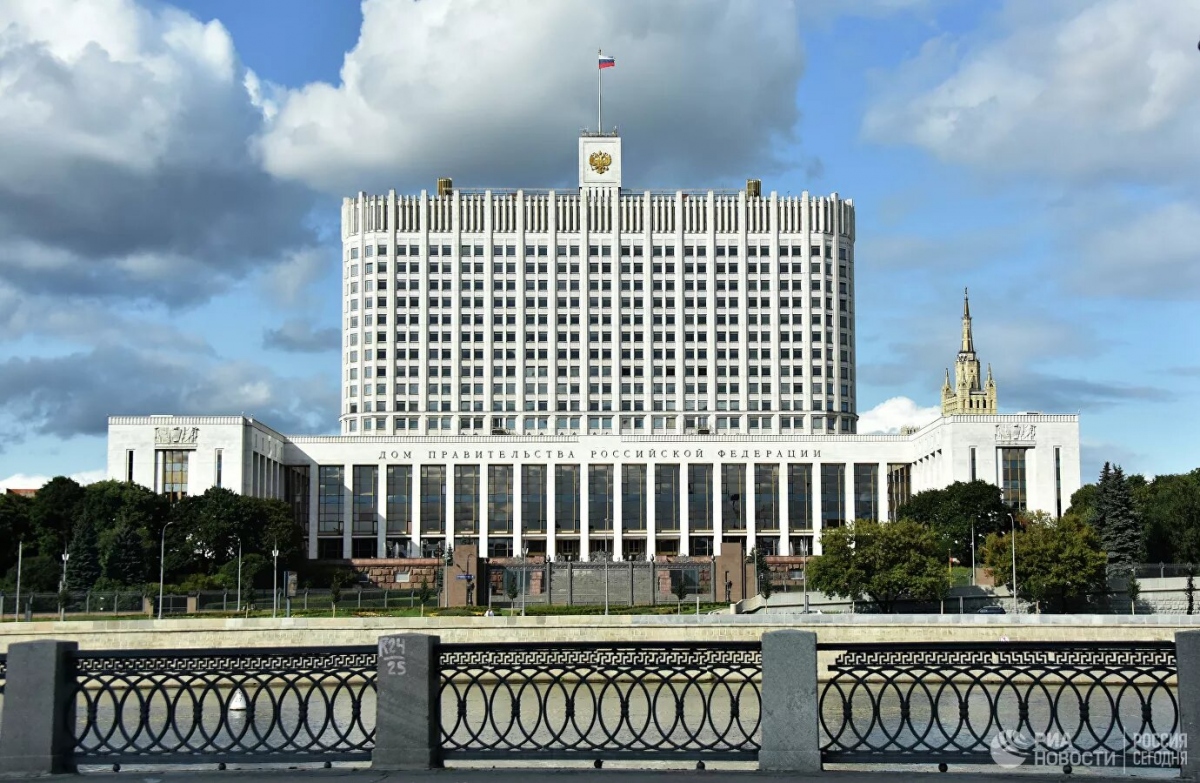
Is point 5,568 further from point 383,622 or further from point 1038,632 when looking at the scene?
point 1038,632

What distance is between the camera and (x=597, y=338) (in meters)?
179

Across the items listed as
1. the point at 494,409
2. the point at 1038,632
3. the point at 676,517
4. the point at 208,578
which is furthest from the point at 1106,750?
the point at 494,409

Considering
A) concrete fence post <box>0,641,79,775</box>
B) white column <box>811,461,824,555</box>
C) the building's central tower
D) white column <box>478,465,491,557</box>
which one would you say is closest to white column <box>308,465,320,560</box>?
white column <box>478,465,491,557</box>

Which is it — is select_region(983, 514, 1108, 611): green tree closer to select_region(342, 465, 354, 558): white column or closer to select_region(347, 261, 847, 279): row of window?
select_region(342, 465, 354, 558): white column

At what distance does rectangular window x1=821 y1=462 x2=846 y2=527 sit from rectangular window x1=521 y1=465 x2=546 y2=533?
98.8ft

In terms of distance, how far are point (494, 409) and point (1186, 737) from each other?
161 m

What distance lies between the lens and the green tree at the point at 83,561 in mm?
110312

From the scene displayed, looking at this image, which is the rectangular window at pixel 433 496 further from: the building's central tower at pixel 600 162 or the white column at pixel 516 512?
the building's central tower at pixel 600 162

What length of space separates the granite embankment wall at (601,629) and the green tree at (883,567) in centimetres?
1621

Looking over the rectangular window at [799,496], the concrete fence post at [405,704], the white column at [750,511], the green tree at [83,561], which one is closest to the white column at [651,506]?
the white column at [750,511]

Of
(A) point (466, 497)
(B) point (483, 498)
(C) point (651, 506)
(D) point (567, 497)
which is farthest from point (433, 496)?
(C) point (651, 506)

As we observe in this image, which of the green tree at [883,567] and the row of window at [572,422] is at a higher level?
the row of window at [572,422]

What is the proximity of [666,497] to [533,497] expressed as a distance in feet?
47.1

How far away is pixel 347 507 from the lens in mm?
154375
